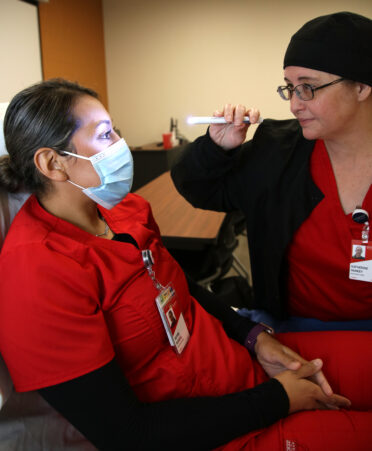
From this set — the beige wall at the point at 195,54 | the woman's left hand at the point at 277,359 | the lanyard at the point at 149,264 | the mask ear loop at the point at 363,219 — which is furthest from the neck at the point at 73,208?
the beige wall at the point at 195,54

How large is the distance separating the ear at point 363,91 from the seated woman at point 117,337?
755 mm

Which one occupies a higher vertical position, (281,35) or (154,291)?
(281,35)

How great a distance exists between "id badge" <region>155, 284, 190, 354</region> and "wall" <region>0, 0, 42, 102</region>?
3555 millimetres

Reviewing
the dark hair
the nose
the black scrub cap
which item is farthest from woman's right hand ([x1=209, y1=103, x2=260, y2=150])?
the dark hair

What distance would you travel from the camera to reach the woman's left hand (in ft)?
3.25

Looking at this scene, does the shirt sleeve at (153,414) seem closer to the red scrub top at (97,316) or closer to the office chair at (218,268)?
the red scrub top at (97,316)

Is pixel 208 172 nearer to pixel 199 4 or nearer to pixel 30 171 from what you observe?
pixel 30 171

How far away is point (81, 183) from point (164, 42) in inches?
203

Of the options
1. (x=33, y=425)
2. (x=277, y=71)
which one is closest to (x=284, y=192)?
(x=33, y=425)

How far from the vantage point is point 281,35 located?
16.3ft

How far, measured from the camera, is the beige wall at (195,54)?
16.3 ft

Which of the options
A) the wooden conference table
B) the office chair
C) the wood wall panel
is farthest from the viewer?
the wood wall panel

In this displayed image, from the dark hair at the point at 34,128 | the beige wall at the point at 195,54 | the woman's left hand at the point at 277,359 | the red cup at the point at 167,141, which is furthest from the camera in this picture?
the red cup at the point at 167,141

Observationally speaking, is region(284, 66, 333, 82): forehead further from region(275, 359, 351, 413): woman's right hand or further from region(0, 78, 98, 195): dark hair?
region(275, 359, 351, 413): woman's right hand
